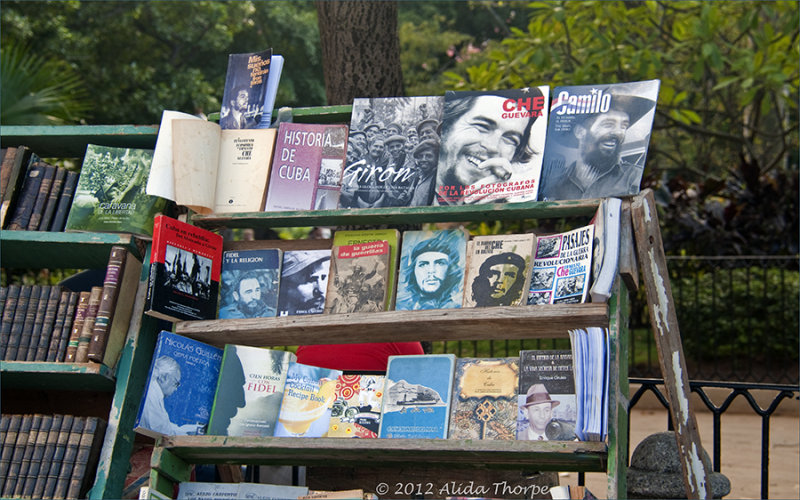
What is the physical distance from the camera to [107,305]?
307cm

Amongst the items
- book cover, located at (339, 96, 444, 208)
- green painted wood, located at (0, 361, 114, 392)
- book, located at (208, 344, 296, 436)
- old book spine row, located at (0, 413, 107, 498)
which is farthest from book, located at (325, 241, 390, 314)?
old book spine row, located at (0, 413, 107, 498)

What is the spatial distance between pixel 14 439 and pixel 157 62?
12.8 m

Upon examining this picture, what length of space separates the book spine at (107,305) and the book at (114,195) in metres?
0.14

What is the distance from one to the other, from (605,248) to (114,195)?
1831mm

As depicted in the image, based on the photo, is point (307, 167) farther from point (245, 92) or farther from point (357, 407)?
point (357, 407)

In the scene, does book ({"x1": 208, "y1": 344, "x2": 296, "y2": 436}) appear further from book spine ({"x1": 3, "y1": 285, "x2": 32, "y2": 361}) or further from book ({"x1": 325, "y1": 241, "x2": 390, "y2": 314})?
book spine ({"x1": 3, "y1": 285, "x2": 32, "y2": 361})

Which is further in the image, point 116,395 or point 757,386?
point 757,386

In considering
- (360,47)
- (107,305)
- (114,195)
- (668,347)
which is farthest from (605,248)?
(360,47)

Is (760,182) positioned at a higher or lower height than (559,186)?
higher

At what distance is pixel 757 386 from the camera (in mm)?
3592

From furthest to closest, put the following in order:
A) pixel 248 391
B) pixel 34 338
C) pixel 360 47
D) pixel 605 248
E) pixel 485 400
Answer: pixel 360 47 → pixel 34 338 → pixel 248 391 → pixel 485 400 → pixel 605 248

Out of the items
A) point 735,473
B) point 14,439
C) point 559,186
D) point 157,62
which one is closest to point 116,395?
point 14,439

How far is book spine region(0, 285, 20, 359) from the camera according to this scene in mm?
3158

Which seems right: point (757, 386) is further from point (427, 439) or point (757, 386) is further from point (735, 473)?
point (735, 473)
